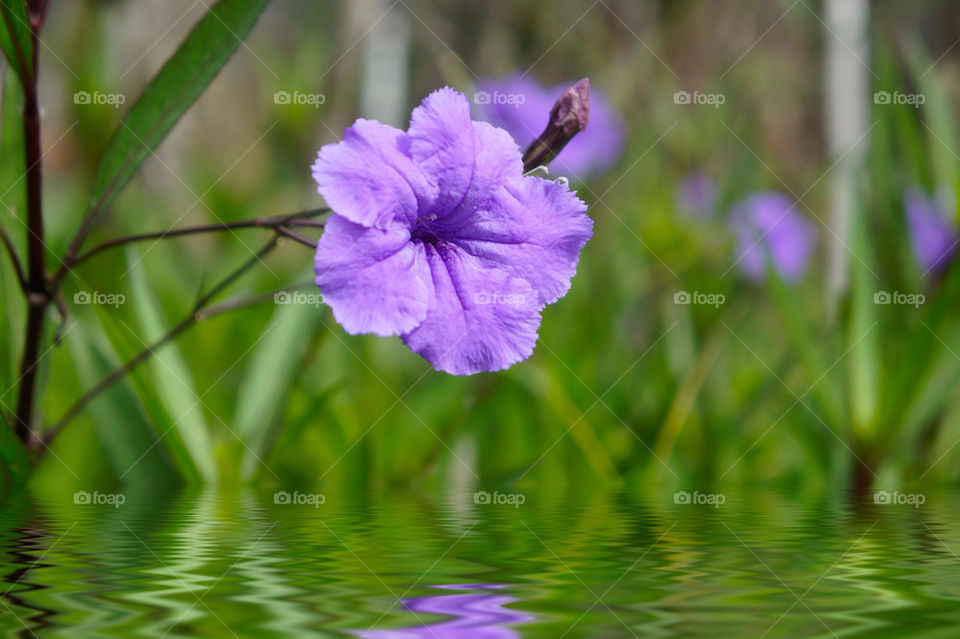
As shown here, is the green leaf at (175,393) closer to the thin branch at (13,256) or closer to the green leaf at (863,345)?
the thin branch at (13,256)

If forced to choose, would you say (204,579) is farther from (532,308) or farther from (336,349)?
(336,349)

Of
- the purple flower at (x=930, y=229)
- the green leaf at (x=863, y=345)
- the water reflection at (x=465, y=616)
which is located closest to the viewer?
the water reflection at (x=465, y=616)

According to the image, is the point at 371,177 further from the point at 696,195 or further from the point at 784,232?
the point at 784,232

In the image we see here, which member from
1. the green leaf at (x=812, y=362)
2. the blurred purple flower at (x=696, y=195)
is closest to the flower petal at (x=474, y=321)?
the green leaf at (x=812, y=362)

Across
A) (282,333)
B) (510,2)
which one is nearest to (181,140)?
(510,2)

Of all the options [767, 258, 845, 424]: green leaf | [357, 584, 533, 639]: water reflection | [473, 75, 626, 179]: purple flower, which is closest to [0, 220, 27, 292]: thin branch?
[357, 584, 533, 639]: water reflection

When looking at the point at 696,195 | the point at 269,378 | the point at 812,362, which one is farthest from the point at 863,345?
the point at 696,195

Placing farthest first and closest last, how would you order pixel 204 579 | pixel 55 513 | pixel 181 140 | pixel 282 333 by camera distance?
1. pixel 181 140
2. pixel 282 333
3. pixel 55 513
4. pixel 204 579
